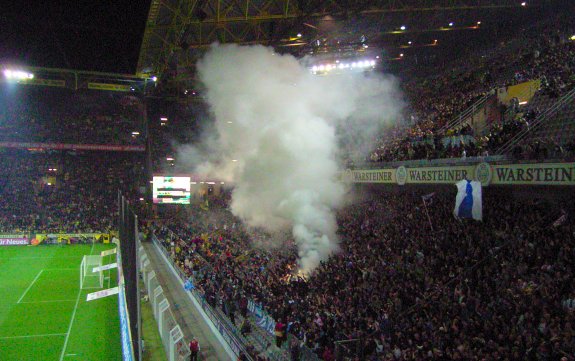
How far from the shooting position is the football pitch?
1259cm

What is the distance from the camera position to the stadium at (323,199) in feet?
29.6

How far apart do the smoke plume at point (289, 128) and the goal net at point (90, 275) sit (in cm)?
713

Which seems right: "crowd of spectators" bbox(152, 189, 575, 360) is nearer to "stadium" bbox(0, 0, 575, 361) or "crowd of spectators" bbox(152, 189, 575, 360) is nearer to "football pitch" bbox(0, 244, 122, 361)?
"stadium" bbox(0, 0, 575, 361)

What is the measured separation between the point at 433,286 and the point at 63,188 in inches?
1442

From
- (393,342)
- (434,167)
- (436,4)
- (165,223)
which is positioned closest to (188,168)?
(165,223)

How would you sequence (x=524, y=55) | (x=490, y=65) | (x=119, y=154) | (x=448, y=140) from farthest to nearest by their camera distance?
1. (x=119, y=154)
2. (x=490, y=65)
3. (x=524, y=55)
4. (x=448, y=140)

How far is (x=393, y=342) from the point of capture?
28.4 feet

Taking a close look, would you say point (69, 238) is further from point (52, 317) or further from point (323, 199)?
point (323, 199)

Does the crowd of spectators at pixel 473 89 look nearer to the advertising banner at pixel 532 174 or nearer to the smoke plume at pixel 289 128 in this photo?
the advertising banner at pixel 532 174

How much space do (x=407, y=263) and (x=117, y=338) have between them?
8.58m

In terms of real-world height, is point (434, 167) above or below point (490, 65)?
below

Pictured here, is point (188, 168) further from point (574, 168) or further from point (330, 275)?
point (574, 168)

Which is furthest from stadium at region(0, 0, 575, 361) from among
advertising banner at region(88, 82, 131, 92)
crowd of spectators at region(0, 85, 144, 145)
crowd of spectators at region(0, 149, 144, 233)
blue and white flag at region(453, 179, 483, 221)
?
crowd of spectators at region(0, 85, 144, 145)

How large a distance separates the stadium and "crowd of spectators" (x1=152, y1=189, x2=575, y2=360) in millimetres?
55
